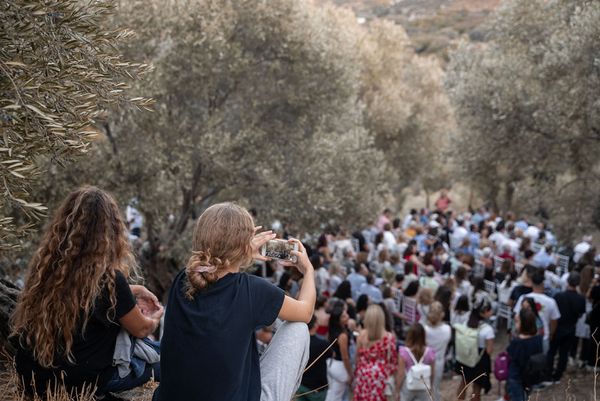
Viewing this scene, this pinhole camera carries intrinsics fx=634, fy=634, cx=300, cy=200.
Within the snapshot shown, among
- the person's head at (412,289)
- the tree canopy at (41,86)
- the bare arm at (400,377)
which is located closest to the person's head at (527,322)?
the bare arm at (400,377)

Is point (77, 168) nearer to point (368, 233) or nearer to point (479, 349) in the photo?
point (479, 349)

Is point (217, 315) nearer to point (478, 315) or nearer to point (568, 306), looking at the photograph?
point (478, 315)

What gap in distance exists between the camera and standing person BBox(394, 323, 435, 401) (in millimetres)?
7271

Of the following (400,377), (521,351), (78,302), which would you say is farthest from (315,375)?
(78,302)

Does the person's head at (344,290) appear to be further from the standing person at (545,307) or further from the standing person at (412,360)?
the standing person at (545,307)

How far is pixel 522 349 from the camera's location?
7.74 meters

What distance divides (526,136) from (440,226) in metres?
6.07

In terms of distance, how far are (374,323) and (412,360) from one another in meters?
0.70

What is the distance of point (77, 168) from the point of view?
10.3 meters

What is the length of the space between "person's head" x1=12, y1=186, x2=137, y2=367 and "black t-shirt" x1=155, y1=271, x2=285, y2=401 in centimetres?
54

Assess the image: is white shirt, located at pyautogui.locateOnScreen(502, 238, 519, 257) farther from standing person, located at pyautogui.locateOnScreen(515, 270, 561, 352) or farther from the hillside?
the hillside

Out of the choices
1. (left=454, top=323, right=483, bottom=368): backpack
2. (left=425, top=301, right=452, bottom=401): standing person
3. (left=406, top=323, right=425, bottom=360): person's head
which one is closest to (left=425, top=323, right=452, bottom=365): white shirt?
(left=425, top=301, right=452, bottom=401): standing person

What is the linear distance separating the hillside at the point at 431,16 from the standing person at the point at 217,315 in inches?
2642

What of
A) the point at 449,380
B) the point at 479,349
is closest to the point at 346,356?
the point at 479,349
